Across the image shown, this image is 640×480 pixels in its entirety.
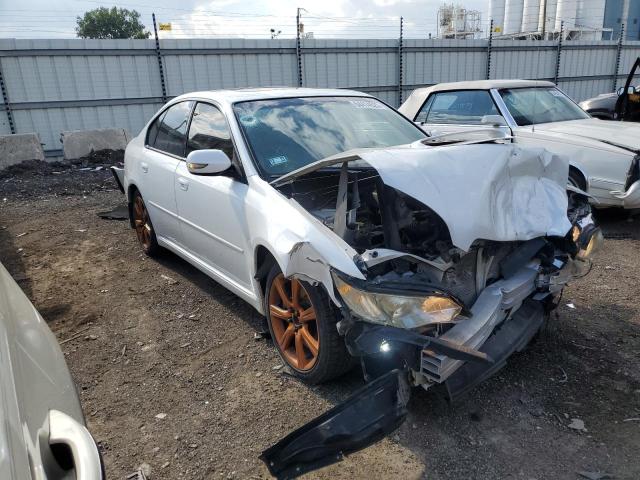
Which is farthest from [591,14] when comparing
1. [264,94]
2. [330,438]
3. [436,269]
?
[330,438]

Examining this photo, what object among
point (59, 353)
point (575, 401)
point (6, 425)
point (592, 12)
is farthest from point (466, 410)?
point (592, 12)

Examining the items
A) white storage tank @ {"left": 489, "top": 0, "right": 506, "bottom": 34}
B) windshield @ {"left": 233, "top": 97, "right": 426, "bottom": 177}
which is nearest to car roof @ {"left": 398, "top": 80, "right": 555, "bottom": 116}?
windshield @ {"left": 233, "top": 97, "right": 426, "bottom": 177}

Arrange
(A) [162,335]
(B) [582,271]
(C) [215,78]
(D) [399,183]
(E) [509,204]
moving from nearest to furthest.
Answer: (D) [399,183], (E) [509,204], (B) [582,271], (A) [162,335], (C) [215,78]

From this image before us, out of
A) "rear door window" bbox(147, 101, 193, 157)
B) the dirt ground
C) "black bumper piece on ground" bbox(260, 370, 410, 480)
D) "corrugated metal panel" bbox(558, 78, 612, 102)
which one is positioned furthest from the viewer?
"corrugated metal panel" bbox(558, 78, 612, 102)

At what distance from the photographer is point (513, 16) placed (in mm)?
32812

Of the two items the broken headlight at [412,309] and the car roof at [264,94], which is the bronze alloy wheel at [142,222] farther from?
the broken headlight at [412,309]

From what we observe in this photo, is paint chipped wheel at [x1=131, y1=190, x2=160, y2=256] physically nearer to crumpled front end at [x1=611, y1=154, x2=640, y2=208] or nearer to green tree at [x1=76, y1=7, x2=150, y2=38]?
crumpled front end at [x1=611, y1=154, x2=640, y2=208]

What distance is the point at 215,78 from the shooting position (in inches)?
491

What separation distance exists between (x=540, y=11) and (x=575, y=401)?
3324cm

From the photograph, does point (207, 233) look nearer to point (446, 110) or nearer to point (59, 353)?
point (59, 353)

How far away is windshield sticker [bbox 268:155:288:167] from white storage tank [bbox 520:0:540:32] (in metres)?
32.8

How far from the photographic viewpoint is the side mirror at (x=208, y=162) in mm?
3254

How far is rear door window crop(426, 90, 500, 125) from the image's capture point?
21.8 ft

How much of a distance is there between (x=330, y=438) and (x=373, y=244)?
1061 millimetres
